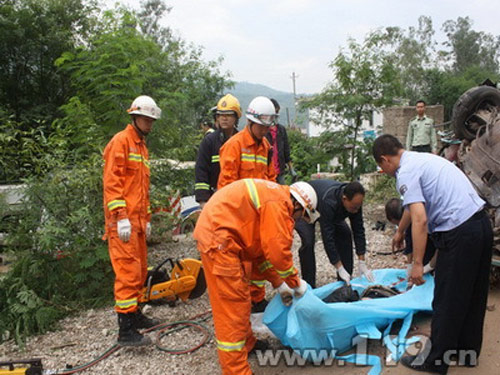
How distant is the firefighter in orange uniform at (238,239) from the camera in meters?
2.53

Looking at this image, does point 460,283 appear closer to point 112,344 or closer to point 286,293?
point 286,293

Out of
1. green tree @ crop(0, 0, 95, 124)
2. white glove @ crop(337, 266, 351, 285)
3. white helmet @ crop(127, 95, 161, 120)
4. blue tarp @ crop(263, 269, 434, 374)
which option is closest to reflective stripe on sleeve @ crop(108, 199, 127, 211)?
white helmet @ crop(127, 95, 161, 120)

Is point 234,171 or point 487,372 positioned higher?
point 234,171

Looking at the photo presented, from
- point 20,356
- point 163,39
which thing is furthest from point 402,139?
point 163,39

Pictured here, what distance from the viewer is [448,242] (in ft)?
8.40

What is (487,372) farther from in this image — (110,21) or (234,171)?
(110,21)

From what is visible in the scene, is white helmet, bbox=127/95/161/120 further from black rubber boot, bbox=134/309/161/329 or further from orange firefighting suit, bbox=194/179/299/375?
black rubber boot, bbox=134/309/161/329

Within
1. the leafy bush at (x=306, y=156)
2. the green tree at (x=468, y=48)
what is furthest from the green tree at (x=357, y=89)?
the green tree at (x=468, y=48)

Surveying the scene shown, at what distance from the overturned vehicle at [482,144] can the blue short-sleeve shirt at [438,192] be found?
1459 mm

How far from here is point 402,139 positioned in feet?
31.0

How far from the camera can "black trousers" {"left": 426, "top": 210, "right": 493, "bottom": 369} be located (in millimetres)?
2518

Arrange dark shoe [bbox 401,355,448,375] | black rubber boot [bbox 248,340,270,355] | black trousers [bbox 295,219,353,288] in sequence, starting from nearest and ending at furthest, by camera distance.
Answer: dark shoe [bbox 401,355,448,375], black rubber boot [bbox 248,340,270,355], black trousers [bbox 295,219,353,288]

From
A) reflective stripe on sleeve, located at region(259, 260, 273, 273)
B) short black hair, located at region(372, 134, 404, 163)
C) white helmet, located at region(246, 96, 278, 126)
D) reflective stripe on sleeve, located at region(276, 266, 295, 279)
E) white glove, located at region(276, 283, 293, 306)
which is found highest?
white helmet, located at region(246, 96, 278, 126)

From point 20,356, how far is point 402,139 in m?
8.36
